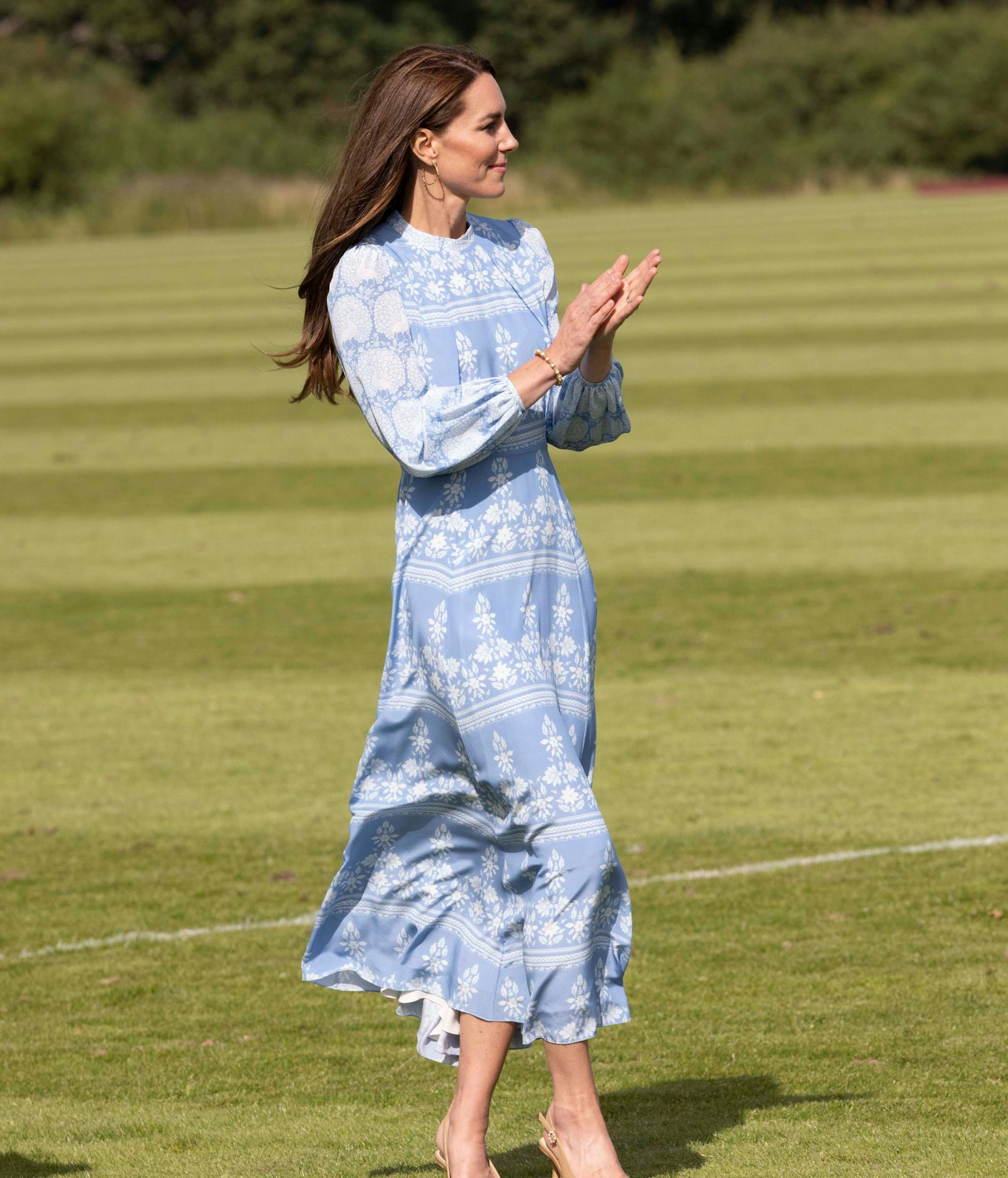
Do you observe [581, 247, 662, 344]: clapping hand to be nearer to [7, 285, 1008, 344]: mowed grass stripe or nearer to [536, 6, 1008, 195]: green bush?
[7, 285, 1008, 344]: mowed grass stripe

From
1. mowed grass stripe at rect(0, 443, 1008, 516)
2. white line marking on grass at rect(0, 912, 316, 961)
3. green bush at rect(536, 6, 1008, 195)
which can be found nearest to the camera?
white line marking on grass at rect(0, 912, 316, 961)

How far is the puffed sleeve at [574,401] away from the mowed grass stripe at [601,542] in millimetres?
7586

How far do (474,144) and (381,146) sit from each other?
0.58 ft

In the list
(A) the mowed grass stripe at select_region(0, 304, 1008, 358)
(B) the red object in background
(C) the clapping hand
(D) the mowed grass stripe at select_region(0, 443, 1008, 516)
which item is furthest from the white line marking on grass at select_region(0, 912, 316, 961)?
(B) the red object in background

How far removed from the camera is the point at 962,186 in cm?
6253

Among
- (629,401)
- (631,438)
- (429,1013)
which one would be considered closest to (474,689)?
(429,1013)

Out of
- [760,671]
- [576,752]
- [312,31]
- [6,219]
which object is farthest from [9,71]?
[576,752]

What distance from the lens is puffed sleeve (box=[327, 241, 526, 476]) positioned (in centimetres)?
375

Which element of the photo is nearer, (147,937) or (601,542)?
(147,937)

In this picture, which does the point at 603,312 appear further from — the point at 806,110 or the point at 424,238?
the point at 806,110

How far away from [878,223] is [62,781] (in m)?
35.5

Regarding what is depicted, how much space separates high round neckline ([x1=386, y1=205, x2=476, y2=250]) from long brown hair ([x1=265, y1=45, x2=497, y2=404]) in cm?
3

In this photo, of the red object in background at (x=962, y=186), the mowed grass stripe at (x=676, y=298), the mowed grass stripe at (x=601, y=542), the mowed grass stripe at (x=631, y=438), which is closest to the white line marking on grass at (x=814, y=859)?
the mowed grass stripe at (x=601, y=542)

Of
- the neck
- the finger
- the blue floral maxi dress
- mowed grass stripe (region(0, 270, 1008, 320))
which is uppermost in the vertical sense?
the neck
